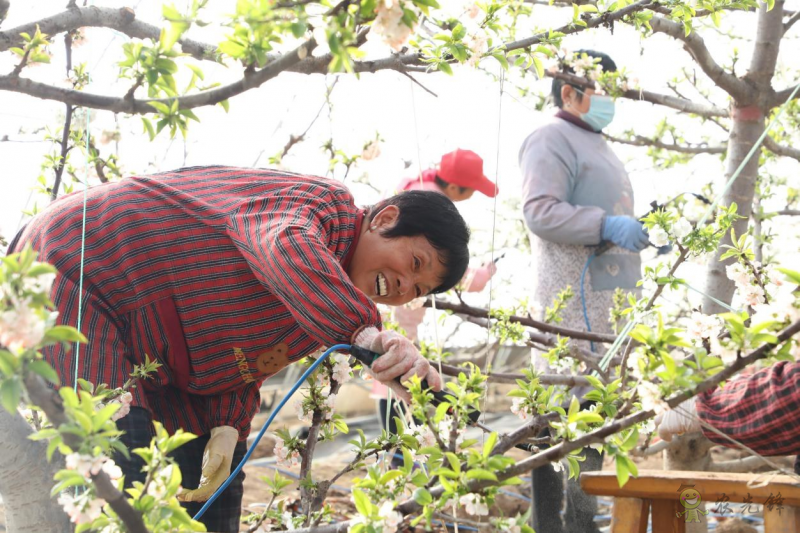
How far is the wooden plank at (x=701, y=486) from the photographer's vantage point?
71.4 inches

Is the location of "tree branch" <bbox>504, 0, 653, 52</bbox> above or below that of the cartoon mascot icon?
above

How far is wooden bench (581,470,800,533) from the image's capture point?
1.82 meters

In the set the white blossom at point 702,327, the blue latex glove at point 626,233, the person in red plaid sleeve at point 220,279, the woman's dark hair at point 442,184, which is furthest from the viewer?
the woman's dark hair at point 442,184

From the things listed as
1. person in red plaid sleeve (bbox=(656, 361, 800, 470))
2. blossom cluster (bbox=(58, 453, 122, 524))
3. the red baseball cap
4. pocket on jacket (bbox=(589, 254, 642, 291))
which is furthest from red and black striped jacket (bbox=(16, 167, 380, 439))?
the red baseball cap

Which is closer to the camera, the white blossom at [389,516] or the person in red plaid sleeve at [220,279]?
the white blossom at [389,516]

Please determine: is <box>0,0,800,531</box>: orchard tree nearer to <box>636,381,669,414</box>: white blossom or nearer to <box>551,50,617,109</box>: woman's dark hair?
<box>636,381,669,414</box>: white blossom

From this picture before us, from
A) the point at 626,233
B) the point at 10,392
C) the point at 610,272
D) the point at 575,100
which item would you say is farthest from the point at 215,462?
the point at 575,100

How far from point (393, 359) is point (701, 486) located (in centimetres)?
101

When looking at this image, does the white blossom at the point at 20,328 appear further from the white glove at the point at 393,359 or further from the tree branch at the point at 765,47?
the tree branch at the point at 765,47

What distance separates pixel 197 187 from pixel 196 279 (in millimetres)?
215

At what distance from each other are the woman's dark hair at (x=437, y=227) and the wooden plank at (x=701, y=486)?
64 centimetres

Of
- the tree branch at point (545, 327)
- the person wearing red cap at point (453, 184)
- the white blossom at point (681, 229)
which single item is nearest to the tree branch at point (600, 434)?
the white blossom at point (681, 229)

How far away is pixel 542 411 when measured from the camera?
4.84ft

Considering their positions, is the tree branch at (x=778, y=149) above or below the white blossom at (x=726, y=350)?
above
